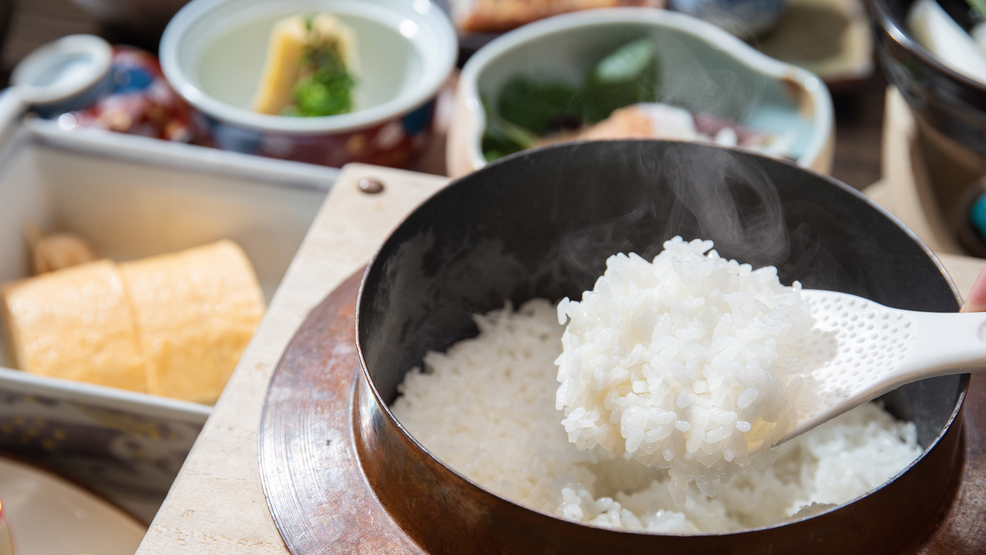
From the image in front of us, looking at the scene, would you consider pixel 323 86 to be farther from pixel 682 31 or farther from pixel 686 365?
pixel 686 365

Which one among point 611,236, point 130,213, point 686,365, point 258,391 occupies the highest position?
point 686,365

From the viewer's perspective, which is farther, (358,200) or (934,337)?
(358,200)

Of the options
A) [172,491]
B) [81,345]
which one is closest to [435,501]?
[172,491]

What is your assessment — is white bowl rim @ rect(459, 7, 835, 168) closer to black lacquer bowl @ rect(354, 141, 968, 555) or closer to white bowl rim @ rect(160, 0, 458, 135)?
white bowl rim @ rect(160, 0, 458, 135)

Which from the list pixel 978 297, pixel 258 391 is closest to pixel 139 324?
pixel 258 391

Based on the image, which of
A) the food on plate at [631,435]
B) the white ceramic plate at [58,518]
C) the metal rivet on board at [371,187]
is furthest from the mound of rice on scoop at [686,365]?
the white ceramic plate at [58,518]

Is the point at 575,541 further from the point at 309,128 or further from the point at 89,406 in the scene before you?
the point at 309,128

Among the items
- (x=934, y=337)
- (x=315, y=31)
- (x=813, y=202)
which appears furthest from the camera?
(x=315, y=31)

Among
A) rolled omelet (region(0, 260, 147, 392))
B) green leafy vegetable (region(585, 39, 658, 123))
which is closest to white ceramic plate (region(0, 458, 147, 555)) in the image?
rolled omelet (region(0, 260, 147, 392))
